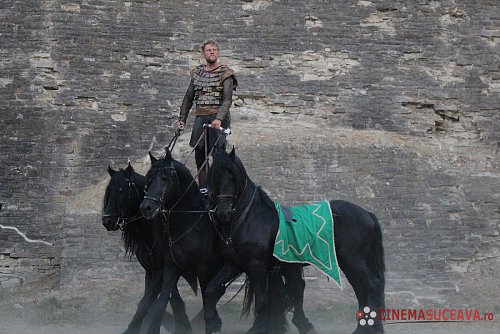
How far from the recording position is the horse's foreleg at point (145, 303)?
29.9ft

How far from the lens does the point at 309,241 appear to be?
9.06 m

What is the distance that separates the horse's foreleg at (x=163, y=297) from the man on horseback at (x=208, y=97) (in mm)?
1207

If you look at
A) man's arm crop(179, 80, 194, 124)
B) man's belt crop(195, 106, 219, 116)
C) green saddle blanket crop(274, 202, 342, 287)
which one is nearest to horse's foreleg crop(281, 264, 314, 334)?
green saddle blanket crop(274, 202, 342, 287)

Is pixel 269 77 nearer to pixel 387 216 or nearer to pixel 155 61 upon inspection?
pixel 155 61

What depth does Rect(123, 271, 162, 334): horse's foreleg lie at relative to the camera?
912 centimetres

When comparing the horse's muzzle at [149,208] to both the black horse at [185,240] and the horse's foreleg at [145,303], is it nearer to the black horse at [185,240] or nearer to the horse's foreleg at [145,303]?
the black horse at [185,240]

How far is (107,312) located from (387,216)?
4966 mm

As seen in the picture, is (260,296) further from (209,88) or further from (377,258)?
(209,88)

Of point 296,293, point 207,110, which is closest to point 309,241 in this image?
point 296,293

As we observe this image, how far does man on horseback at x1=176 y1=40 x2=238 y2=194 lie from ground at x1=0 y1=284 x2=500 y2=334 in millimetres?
2159

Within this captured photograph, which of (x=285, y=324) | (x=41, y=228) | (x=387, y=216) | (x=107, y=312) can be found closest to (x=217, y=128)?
(x=285, y=324)

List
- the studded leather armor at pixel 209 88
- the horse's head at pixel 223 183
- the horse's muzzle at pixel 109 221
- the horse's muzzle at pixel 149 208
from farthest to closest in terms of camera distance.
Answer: the studded leather armor at pixel 209 88 → the horse's muzzle at pixel 109 221 → the horse's head at pixel 223 183 → the horse's muzzle at pixel 149 208

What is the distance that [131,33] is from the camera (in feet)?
49.1

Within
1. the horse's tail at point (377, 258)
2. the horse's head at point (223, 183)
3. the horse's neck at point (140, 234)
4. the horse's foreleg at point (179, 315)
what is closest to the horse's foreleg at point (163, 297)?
the horse's foreleg at point (179, 315)
